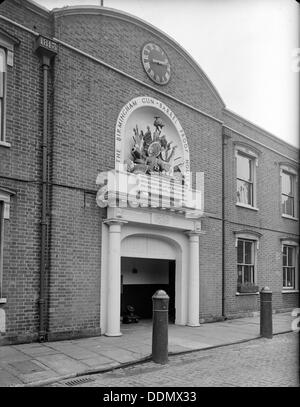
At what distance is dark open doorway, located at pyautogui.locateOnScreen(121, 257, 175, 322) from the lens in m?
Result: 13.8

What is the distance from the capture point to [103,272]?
1070 centimetres

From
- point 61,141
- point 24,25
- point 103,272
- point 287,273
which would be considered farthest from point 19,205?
point 287,273

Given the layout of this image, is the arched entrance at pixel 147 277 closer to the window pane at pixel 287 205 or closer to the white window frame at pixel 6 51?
the white window frame at pixel 6 51

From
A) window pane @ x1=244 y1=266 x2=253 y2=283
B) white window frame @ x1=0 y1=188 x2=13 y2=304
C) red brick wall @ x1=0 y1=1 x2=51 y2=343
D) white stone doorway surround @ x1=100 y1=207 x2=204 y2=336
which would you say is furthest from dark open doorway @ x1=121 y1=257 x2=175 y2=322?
white window frame @ x1=0 y1=188 x2=13 y2=304

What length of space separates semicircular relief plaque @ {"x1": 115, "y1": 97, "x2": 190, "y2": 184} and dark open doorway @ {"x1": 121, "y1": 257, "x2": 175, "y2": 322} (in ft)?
10.5

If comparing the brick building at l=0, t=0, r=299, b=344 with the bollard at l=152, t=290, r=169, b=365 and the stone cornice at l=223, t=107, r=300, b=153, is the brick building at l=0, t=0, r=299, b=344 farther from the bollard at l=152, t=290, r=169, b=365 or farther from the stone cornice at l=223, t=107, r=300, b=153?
the bollard at l=152, t=290, r=169, b=365

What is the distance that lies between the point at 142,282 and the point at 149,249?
2.31m

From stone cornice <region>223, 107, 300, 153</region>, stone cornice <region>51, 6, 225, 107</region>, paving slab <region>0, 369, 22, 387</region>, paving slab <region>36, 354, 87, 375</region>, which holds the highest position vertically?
stone cornice <region>51, 6, 225, 107</region>

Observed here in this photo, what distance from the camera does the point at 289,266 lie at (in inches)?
736

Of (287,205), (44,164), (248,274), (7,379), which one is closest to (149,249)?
(44,164)

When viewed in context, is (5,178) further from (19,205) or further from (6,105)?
(6,105)

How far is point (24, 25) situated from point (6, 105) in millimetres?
1907

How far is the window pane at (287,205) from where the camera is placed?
18.9m

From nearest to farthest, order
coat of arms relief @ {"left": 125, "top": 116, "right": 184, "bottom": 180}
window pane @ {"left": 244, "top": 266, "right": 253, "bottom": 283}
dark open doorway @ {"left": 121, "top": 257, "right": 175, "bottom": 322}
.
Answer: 1. coat of arms relief @ {"left": 125, "top": 116, "right": 184, "bottom": 180}
2. dark open doorway @ {"left": 121, "top": 257, "right": 175, "bottom": 322}
3. window pane @ {"left": 244, "top": 266, "right": 253, "bottom": 283}
